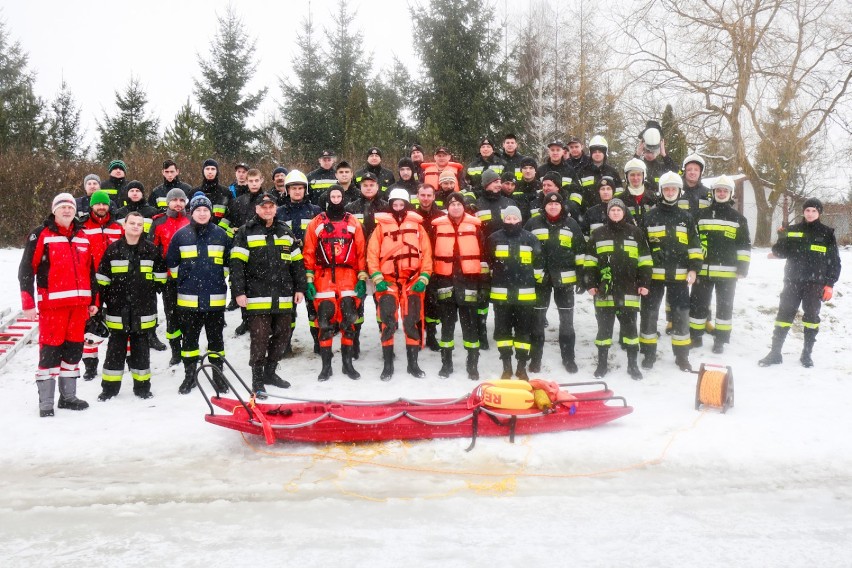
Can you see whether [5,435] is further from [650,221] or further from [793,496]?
[650,221]

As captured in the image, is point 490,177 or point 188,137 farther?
point 188,137

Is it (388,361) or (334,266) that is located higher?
(334,266)

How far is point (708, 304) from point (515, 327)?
2779 mm

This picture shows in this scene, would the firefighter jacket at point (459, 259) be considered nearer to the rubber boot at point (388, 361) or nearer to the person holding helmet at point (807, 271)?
the rubber boot at point (388, 361)

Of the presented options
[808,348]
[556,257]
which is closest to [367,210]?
[556,257]

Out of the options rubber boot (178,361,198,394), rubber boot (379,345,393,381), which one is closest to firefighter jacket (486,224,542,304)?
rubber boot (379,345,393,381)

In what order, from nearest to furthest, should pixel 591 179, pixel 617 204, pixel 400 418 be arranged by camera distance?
pixel 400 418 → pixel 617 204 → pixel 591 179

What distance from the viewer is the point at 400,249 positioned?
22.6 feet

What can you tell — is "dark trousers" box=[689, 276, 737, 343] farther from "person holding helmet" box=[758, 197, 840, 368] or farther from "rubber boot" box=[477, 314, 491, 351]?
"rubber boot" box=[477, 314, 491, 351]

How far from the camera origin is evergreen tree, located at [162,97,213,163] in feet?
59.8

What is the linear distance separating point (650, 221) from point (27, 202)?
14721mm

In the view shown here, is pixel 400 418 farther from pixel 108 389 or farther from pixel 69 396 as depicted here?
pixel 69 396

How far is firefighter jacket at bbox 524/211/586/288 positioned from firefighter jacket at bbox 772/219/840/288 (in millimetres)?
2567

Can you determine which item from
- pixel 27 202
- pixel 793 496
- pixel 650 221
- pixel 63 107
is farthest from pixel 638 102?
pixel 63 107
